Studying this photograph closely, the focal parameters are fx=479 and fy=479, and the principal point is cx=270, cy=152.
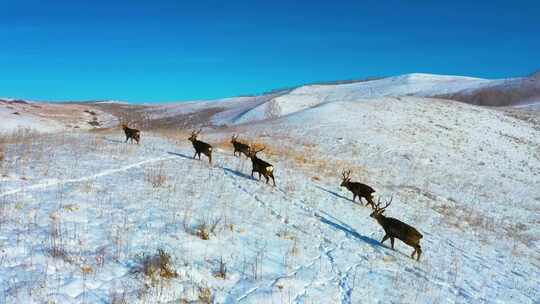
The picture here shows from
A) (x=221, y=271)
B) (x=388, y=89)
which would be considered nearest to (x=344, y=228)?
(x=221, y=271)

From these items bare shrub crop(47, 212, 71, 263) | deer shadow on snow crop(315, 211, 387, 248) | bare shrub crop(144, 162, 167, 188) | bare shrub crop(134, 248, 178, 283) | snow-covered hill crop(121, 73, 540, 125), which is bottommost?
deer shadow on snow crop(315, 211, 387, 248)

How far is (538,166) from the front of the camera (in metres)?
36.8

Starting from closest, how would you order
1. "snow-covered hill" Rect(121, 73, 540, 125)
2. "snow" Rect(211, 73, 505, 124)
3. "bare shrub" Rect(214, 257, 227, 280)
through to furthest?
"bare shrub" Rect(214, 257, 227, 280) < "snow-covered hill" Rect(121, 73, 540, 125) < "snow" Rect(211, 73, 505, 124)

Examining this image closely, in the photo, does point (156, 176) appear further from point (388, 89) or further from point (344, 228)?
point (388, 89)

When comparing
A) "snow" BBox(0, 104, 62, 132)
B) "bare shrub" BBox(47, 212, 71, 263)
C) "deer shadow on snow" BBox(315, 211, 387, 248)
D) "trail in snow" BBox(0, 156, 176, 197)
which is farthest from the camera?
"snow" BBox(0, 104, 62, 132)

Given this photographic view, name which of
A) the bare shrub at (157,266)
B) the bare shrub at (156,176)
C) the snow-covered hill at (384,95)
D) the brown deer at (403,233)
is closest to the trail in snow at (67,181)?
the bare shrub at (156,176)

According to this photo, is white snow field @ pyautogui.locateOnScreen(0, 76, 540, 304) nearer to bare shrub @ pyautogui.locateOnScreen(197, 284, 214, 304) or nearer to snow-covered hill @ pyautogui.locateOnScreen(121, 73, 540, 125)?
bare shrub @ pyautogui.locateOnScreen(197, 284, 214, 304)

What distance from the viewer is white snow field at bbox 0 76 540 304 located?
28.1 ft

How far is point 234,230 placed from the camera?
11.7 m

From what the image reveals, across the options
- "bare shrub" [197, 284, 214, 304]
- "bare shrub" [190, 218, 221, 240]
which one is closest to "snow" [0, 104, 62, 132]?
"bare shrub" [190, 218, 221, 240]

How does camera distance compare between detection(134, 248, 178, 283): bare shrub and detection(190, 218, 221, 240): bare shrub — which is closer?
detection(134, 248, 178, 283): bare shrub

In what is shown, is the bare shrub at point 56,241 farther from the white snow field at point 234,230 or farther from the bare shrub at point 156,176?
the bare shrub at point 156,176

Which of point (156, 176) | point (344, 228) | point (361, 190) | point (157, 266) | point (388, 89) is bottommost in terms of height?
point (344, 228)

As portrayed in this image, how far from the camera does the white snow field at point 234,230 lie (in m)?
8.57
